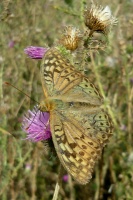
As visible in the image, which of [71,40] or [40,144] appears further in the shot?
[40,144]

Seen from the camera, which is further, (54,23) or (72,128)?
(54,23)

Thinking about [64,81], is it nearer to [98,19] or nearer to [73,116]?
[73,116]

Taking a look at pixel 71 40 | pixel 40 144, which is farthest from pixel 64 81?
pixel 40 144

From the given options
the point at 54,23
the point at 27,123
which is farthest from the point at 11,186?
the point at 54,23

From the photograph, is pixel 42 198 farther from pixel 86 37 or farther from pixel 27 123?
pixel 86 37

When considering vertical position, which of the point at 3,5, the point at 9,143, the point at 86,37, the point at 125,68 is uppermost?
the point at 3,5

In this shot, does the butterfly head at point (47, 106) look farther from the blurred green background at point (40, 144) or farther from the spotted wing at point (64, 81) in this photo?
the blurred green background at point (40, 144)

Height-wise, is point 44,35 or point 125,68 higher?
point 44,35
